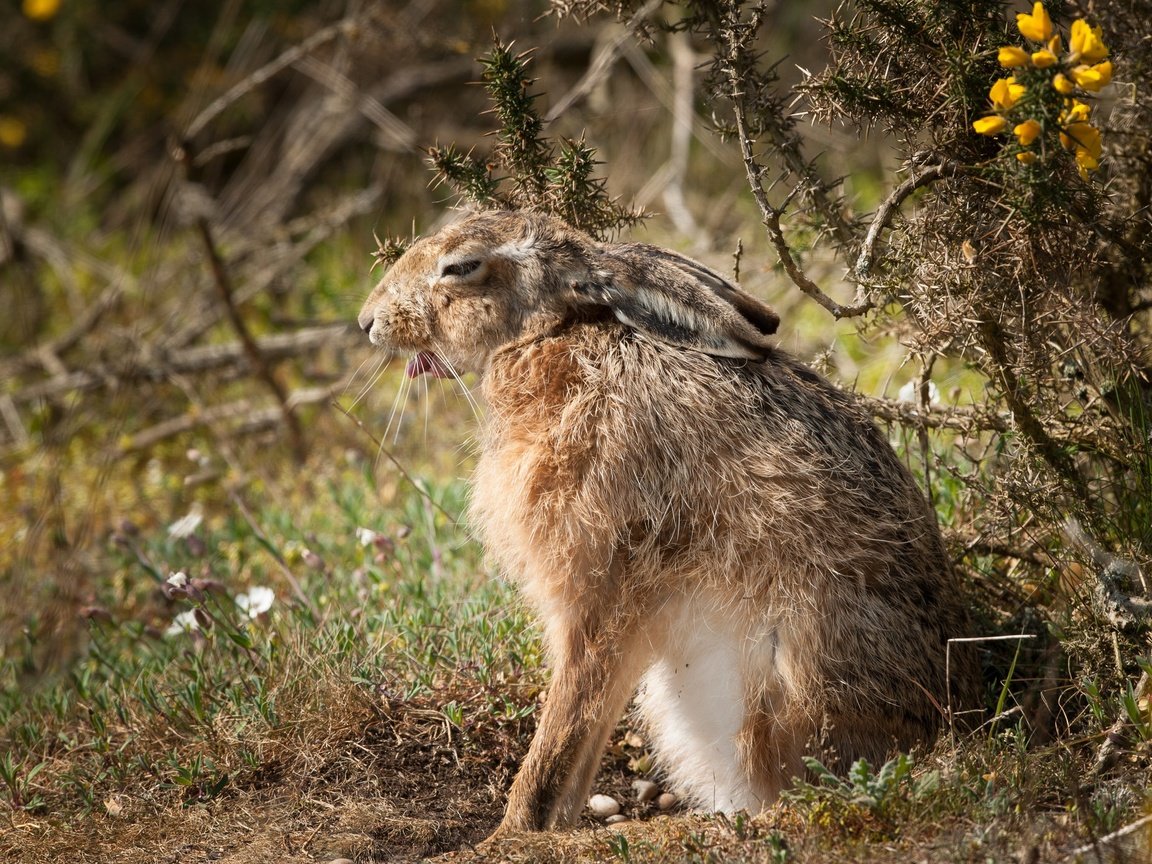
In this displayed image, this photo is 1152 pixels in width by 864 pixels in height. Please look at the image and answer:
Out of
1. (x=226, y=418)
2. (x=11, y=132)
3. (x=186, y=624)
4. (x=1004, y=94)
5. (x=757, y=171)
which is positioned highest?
(x=11, y=132)

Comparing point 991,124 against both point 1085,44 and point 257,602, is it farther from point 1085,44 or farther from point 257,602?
point 257,602

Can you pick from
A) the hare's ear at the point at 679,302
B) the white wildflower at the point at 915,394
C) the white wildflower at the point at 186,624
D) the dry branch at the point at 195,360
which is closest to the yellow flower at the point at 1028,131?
the hare's ear at the point at 679,302

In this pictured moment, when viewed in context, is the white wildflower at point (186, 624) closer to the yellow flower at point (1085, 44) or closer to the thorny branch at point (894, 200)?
the thorny branch at point (894, 200)

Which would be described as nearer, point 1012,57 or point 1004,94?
point 1012,57

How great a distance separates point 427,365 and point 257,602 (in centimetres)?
107

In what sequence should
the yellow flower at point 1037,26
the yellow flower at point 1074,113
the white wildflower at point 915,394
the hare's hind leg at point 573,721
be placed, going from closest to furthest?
the yellow flower at point 1037,26, the yellow flower at point 1074,113, the hare's hind leg at point 573,721, the white wildflower at point 915,394

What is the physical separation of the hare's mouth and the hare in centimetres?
32

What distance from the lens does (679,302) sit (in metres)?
3.57

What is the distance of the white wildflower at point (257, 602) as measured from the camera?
4215mm

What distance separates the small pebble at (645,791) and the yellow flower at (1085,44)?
8.26 feet

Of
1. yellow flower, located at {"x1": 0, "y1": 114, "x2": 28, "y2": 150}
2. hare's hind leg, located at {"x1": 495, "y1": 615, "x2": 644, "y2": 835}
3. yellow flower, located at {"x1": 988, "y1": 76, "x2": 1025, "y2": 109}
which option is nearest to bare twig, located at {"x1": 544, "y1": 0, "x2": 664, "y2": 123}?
yellow flower, located at {"x1": 988, "y1": 76, "x2": 1025, "y2": 109}

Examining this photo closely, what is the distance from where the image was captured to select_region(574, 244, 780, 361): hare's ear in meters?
3.55

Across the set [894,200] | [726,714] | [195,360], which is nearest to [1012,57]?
[894,200]

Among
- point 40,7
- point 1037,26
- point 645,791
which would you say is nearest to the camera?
point 1037,26
